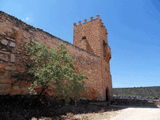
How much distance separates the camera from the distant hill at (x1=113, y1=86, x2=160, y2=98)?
1967 cm

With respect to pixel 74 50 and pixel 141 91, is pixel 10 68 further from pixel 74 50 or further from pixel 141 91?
pixel 141 91

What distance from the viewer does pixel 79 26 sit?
50.0 feet

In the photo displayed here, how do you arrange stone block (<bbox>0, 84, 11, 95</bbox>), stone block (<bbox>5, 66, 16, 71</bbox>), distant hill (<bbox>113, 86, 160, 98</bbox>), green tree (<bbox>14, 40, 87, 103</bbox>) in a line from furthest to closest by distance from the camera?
distant hill (<bbox>113, 86, 160, 98</bbox>), stone block (<bbox>5, 66, 16, 71</bbox>), stone block (<bbox>0, 84, 11, 95</bbox>), green tree (<bbox>14, 40, 87, 103</bbox>)

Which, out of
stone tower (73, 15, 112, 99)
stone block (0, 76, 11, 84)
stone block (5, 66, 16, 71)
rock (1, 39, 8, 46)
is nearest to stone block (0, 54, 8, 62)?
stone block (5, 66, 16, 71)

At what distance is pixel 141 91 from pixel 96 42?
45.6ft

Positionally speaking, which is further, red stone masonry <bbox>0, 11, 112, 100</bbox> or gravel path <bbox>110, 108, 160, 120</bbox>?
gravel path <bbox>110, 108, 160, 120</bbox>

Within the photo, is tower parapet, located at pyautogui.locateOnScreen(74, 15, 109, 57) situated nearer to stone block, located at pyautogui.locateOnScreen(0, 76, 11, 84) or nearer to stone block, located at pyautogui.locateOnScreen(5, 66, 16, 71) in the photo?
stone block, located at pyautogui.locateOnScreen(5, 66, 16, 71)

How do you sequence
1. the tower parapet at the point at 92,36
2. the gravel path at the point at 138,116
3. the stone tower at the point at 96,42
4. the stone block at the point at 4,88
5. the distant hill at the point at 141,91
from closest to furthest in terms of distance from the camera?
the stone block at the point at 4,88 < the gravel path at the point at 138,116 < the stone tower at the point at 96,42 < the tower parapet at the point at 92,36 < the distant hill at the point at 141,91

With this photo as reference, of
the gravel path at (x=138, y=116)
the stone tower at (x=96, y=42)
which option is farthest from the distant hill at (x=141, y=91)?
the gravel path at (x=138, y=116)

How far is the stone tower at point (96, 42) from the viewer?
12977 millimetres

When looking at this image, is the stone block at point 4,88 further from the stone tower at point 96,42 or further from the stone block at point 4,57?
the stone tower at point 96,42

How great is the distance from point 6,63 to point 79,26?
458 inches

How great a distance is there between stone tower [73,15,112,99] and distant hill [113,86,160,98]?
965 centimetres

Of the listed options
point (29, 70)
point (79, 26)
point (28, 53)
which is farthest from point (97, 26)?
point (29, 70)
